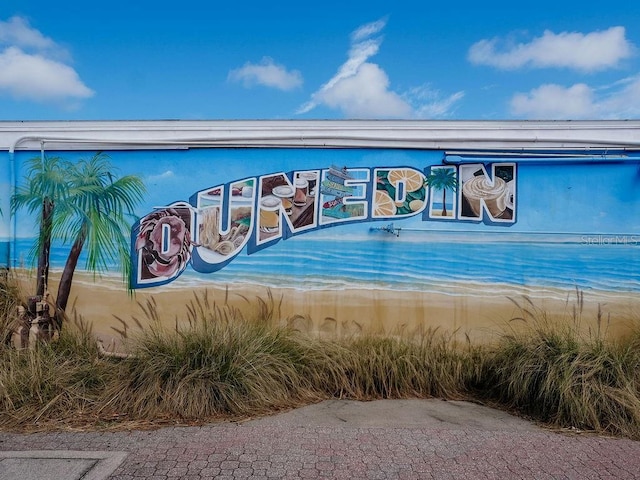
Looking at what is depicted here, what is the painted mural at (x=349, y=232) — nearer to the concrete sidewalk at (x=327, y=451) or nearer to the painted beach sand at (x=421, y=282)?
the painted beach sand at (x=421, y=282)

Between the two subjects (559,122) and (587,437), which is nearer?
(587,437)

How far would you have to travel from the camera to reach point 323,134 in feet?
20.8

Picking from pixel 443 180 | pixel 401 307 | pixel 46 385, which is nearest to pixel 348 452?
pixel 401 307

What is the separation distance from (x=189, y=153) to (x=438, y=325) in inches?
170

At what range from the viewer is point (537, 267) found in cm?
630

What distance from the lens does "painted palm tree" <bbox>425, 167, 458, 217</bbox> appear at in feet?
20.9

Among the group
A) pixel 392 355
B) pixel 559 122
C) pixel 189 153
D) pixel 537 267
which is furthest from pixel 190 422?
pixel 559 122

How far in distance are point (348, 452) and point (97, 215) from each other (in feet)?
16.1

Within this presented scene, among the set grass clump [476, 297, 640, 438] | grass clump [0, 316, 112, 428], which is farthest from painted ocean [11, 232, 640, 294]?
grass clump [0, 316, 112, 428]

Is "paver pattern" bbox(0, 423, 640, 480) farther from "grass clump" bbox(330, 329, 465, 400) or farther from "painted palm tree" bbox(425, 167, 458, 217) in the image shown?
"painted palm tree" bbox(425, 167, 458, 217)

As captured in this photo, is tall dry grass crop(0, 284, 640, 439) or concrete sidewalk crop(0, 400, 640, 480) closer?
concrete sidewalk crop(0, 400, 640, 480)

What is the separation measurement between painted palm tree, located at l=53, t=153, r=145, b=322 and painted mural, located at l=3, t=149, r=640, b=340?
0.06 ft

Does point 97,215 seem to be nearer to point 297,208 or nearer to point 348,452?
point 297,208

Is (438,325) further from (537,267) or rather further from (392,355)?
(537,267)
